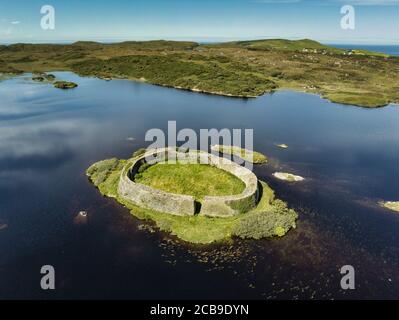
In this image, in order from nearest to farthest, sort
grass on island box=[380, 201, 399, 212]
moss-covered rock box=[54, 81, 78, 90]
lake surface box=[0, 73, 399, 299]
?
lake surface box=[0, 73, 399, 299], grass on island box=[380, 201, 399, 212], moss-covered rock box=[54, 81, 78, 90]

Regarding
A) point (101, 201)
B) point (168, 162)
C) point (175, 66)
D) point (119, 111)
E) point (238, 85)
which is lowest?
point (101, 201)

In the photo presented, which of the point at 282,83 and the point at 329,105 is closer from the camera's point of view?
the point at 329,105

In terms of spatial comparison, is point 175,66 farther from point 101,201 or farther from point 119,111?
Result: point 101,201

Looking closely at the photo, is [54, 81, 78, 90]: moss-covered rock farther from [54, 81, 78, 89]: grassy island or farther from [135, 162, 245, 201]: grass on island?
[135, 162, 245, 201]: grass on island

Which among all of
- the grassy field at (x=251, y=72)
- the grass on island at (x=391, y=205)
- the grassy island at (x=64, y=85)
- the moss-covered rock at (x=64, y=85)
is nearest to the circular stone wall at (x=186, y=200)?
the grass on island at (x=391, y=205)

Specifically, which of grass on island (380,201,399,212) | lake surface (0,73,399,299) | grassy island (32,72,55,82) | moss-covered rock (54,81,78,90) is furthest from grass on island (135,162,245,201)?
grassy island (32,72,55,82)
